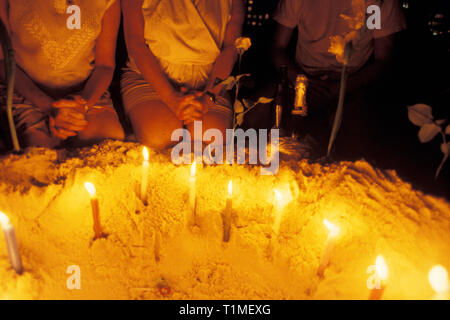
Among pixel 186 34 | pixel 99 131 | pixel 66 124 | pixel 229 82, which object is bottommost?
pixel 99 131

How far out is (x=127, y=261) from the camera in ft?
5.32

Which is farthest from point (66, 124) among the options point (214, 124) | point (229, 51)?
point (229, 51)

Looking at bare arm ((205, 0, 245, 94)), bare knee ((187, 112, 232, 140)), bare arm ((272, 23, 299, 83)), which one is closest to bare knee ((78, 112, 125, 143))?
bare knee ((187, 112, 232, 140))

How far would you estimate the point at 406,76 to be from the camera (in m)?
3.65

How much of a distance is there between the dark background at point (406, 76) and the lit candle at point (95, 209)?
1.39 m

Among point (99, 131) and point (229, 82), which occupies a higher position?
point (229, 82)

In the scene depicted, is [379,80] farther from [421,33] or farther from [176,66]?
[176,66]

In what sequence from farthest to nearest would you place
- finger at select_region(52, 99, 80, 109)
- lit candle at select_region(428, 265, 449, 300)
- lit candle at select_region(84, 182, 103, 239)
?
finger at select_region(52, 99, 80, 109), lit candle at select_region(84, 182, 103, 239), lit candle at select_region(428, 265, 449, 300)

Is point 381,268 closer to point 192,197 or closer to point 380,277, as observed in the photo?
point 380,277

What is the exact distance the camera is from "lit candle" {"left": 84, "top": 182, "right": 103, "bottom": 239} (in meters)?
1.51

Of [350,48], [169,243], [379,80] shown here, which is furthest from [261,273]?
[379,80]

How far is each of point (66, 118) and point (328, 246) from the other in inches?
75.7

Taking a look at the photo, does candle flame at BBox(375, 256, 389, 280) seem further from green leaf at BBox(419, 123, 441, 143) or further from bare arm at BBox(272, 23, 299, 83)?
bare arm at BBox(272, 23, 299, 83)

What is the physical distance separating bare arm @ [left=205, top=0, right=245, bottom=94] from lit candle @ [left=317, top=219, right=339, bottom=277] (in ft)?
5.41
